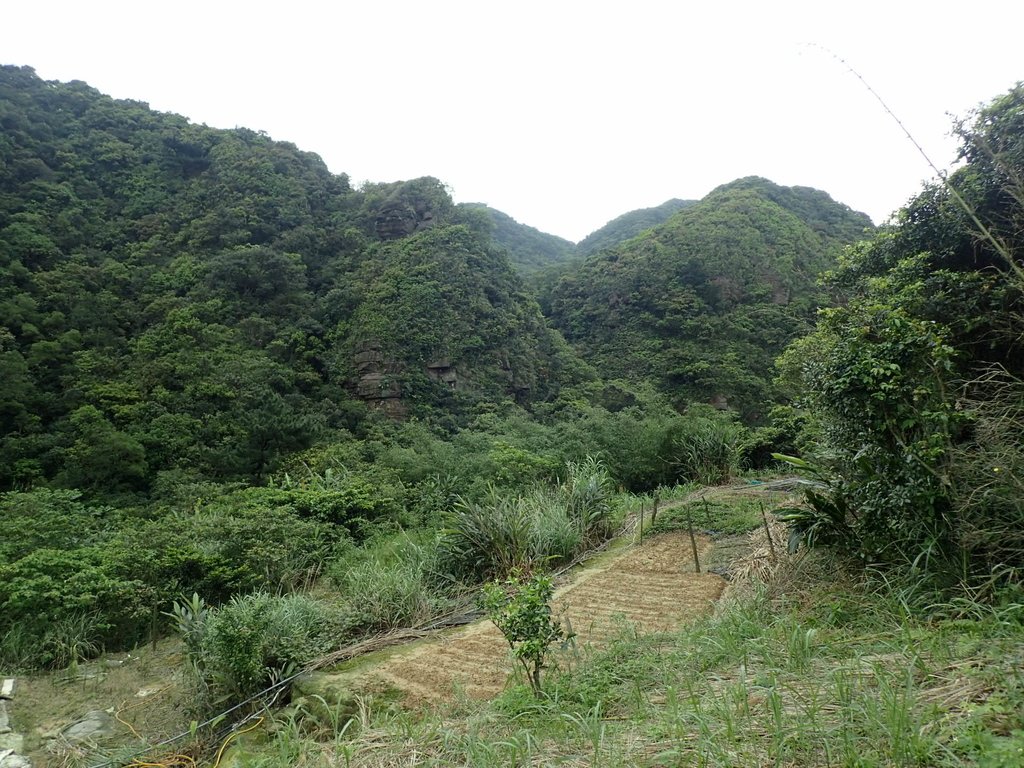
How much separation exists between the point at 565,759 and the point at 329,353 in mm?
23306

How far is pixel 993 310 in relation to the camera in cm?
438

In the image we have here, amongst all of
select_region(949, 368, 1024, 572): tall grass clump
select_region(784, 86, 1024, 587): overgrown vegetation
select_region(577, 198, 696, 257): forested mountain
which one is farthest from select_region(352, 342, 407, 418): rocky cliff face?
select_region(577, 198, 696, 257): forested mountain

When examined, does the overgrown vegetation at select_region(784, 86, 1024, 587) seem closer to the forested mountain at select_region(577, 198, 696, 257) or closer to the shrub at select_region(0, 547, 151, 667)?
the shrub at select_region(0, 547, 151, 667)

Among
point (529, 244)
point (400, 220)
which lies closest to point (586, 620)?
point (400, 220)

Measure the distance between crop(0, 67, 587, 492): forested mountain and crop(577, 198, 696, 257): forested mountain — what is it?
73.1 ft

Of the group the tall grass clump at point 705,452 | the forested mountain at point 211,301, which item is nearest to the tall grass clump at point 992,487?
the tall grass clump at point 705,452

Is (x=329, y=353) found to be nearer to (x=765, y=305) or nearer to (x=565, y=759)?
(x=765, y=305)

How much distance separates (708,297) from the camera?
98.3ft

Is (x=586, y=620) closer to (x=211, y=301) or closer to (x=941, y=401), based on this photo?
(x=941, y=401)

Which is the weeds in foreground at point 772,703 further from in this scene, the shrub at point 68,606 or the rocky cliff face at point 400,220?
the rocky cliff face at point 400,220

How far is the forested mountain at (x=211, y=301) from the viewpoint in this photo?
17312 millimetres

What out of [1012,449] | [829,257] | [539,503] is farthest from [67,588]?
[829,257]

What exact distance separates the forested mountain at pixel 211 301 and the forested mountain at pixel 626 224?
22278 millimetres

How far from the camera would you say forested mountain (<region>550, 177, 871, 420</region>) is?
26.0 metres
